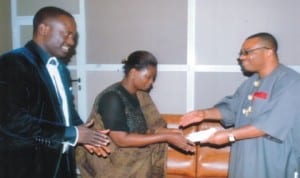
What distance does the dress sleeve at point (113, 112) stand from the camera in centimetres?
235

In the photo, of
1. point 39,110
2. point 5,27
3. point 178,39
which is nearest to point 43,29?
point 39,110

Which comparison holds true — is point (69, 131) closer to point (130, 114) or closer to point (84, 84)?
point (130, 114)

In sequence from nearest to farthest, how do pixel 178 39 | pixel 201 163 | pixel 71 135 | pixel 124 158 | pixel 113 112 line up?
1. pixel 71 135
2. pixel 113 112
3. pixel 124 158
4. pixel 201 163
5. pixel 178 39

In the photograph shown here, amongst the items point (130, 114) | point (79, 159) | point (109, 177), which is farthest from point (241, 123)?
point (79, 159)

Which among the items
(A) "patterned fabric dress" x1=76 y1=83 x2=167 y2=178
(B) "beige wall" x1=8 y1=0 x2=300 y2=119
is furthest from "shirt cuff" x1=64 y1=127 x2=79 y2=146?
(B) "beige wall" x1=8 y1=0 x2=300 y2=119

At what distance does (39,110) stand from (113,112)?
63cm

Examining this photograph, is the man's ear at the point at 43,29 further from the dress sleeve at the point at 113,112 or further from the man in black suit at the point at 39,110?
the dress sleeve at the point at 113,112

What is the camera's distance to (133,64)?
251 centimetres

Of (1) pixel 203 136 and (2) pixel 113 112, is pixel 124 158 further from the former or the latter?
(1) pixel 203 136

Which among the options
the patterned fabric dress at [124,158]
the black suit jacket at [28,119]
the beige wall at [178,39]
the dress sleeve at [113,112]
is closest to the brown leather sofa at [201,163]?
the beige wall at [178,39]

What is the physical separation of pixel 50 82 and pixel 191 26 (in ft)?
6.41

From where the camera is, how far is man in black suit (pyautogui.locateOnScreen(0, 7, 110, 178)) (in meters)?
1.74

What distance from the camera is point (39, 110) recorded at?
1829 millimetres

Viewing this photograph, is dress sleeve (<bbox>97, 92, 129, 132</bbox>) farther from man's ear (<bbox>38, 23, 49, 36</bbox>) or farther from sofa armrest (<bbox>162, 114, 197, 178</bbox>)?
sofa armrest (<bbox>162, 114, 197, 178</bbox>)
